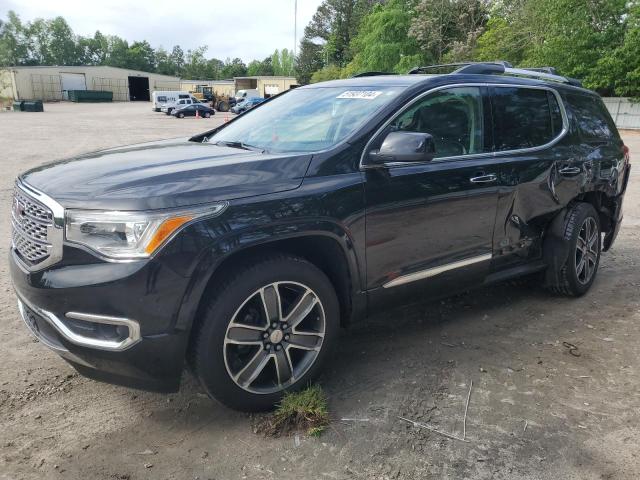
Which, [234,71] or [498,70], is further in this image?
[234,71]

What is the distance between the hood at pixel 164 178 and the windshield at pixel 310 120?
1.12 feet

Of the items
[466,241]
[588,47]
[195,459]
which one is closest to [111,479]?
[195,459]

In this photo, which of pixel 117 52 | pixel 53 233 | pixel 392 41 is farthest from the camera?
pixel 117 52

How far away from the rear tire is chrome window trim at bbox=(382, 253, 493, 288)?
3.30 feet

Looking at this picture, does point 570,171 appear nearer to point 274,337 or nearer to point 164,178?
point 274,337

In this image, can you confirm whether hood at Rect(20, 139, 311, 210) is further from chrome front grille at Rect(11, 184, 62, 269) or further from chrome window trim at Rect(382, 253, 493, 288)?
chrome window trim at Rect(382, 253, 493, 288)

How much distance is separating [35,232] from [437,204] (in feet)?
7.58

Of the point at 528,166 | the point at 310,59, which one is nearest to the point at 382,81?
the point at 528,166

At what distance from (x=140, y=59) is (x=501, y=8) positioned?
98130mm

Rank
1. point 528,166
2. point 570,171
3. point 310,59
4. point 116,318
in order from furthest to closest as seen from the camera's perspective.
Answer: point 310,59 < point 570,171 < point 528,166 < point 116,318

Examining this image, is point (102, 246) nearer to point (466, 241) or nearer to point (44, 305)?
point (44, 305)

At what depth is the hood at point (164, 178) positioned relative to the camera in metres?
2.48

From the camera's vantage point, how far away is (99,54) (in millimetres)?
128250

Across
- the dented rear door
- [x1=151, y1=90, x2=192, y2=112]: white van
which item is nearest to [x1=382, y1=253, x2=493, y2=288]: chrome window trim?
the dented rear door
